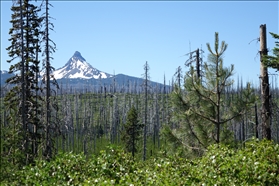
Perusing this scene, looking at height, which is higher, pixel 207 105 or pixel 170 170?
pixel 207 105

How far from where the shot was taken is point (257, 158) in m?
6.36

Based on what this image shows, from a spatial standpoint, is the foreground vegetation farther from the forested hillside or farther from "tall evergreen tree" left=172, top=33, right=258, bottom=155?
"tall evergreen tree" left=172, top=33, right=258, bottom=155

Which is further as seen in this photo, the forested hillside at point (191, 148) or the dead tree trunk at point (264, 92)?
the dead tree trunk at point (264, 92)

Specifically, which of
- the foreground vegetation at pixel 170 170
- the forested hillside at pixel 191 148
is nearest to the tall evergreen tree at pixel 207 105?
the forested hillside at pixel 191 148

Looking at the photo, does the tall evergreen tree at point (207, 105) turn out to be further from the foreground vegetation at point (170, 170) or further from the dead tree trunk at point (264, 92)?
the foreground vegetation at point (170, 170)

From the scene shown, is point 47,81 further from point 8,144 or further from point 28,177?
point 28,177

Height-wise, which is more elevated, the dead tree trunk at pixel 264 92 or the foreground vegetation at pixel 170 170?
the dead tree trunk at pixel 264 92

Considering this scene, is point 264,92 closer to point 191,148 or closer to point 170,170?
point 191,148

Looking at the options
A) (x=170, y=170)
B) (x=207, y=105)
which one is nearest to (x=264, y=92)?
(x=207, y=105)

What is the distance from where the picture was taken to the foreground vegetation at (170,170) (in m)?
5.67

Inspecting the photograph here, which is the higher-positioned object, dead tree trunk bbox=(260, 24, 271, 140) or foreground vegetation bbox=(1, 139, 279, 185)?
dead tree trunk bbox=(260, 24, 271, 140)

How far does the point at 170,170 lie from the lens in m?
6.11

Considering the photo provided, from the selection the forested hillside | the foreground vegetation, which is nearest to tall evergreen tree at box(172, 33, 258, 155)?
the forested hillside

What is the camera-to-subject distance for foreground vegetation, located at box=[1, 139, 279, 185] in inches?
223
